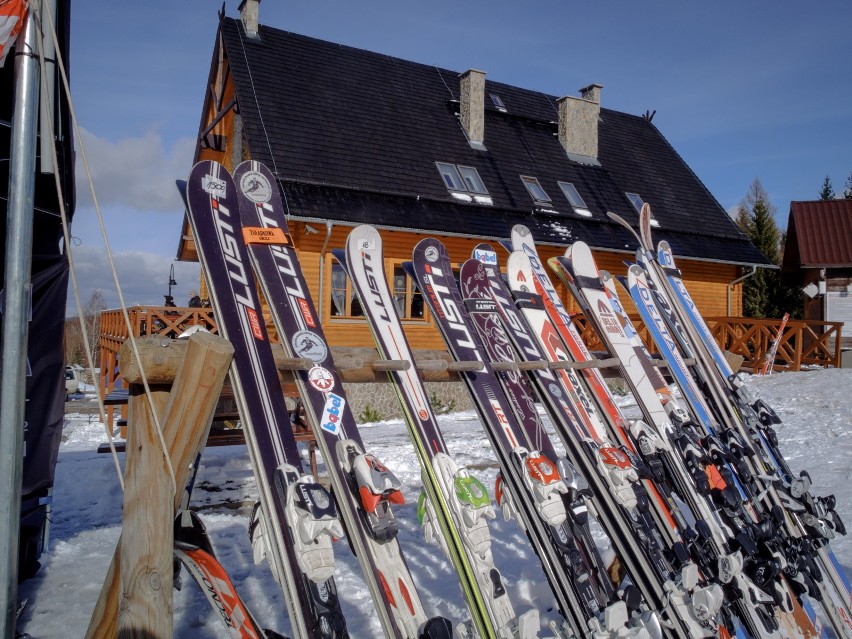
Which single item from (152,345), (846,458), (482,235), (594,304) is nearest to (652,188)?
(482,235)

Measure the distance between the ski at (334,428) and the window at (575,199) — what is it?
11.6m

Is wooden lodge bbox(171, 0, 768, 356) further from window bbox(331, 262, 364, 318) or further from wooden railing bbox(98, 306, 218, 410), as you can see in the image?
wooden railing bbox(98, 306, 218, 410)

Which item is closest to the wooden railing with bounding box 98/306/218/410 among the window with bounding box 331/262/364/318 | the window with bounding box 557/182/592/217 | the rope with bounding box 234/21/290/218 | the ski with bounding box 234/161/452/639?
the rope with bounding box 234/21/290/218

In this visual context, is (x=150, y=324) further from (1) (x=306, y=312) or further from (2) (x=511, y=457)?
(2) (x=511, y=457)

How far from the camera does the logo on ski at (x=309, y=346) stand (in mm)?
2318

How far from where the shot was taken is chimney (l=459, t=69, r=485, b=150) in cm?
1380

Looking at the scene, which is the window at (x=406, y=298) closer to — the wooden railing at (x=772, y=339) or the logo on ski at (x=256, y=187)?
the wooden railing at (x=772, y=339)

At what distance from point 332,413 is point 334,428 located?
57 mm

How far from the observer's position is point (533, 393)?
9.70 feet

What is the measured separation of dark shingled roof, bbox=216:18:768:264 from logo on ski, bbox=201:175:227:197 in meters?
7.58

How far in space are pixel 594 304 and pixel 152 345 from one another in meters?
2.32

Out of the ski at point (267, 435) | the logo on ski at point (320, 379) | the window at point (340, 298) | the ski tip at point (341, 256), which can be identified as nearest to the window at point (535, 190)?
the window at point (340, 298)

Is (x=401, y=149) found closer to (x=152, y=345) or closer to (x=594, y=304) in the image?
(x=594, y=304)

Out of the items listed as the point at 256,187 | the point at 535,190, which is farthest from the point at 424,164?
the point at 256,187
